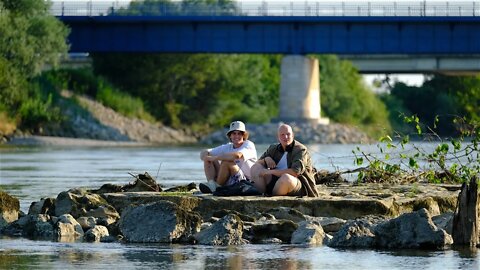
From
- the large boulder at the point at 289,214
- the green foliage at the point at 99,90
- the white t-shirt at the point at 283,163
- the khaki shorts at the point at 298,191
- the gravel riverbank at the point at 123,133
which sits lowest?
the gravel riverbank at the point at 123,133

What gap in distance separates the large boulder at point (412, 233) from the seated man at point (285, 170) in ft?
8.17

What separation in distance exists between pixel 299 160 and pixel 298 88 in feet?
253

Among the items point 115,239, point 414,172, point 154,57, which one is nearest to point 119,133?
point 154,57

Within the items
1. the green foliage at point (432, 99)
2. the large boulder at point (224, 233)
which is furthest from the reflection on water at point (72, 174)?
the green foliage at point (432, 99)

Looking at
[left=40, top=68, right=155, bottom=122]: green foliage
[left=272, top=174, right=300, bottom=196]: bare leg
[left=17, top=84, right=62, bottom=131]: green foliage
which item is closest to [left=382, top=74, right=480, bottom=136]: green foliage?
[left=40, top=68, right=155, bottom=122]: green foliage

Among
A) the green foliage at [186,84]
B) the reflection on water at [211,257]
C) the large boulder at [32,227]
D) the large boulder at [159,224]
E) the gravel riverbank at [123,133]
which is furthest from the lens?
the green foliage at [186,84]

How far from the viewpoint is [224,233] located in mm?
20438

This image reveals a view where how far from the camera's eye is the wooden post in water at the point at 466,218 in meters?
20.2

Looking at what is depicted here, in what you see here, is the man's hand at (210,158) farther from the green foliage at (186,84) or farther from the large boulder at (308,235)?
the green foliage at (186,84)

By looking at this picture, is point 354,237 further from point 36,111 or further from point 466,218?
point 36,111

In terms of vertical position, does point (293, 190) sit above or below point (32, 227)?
above

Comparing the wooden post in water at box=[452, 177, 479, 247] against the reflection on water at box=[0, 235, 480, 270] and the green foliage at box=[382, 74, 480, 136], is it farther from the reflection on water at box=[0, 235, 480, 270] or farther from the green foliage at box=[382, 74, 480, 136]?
the green foliage at box=[382, 74, 480, 136]

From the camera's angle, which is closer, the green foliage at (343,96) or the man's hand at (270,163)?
the man's hand at (270,163)

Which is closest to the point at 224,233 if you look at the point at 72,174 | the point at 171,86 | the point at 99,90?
the point at 72,174
